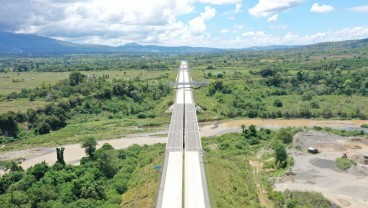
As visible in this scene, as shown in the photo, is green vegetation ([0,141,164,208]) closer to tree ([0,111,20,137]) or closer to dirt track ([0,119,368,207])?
dirt track ([0,119,368,207])

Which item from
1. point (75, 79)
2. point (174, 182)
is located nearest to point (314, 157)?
point (174, 182)

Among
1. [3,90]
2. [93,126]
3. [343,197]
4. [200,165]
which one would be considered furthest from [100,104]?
[343,197]

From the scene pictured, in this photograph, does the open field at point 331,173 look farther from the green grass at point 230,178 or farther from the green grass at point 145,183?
the green grass at point 145,183

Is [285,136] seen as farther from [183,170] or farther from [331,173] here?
[183,170]

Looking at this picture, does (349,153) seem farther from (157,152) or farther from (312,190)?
(157,152)

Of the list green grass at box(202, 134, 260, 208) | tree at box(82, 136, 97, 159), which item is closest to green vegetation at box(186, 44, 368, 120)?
green grass at box(202, 134, 260, 208)

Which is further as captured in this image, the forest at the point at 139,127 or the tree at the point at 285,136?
the tree at the point at 285,136

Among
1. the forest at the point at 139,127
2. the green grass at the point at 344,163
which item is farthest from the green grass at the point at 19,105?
the green grass at the point at 344,163
